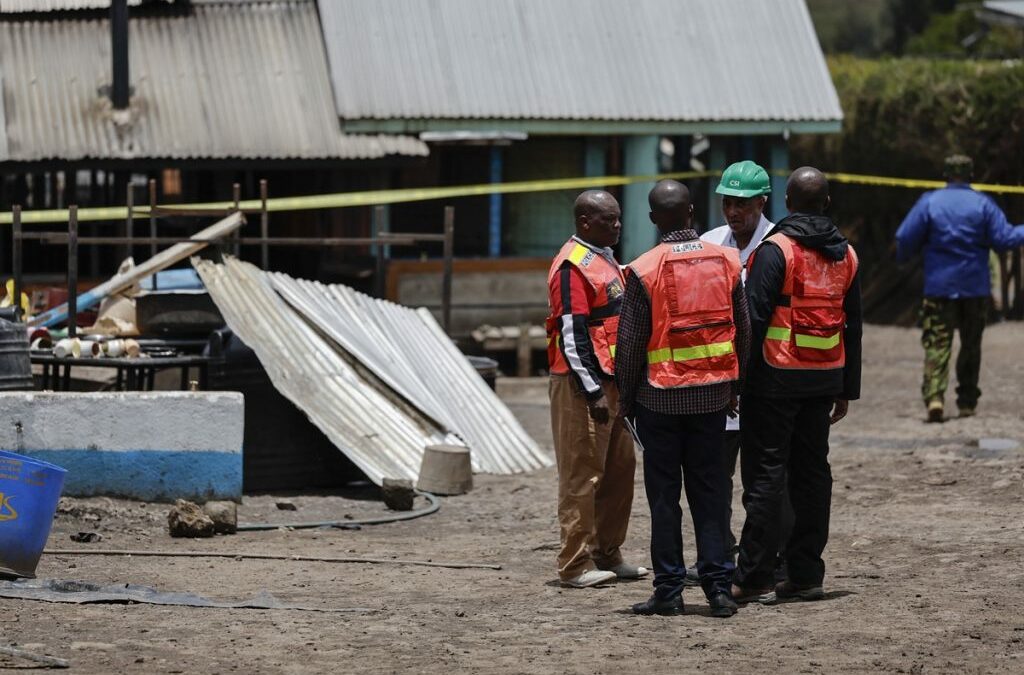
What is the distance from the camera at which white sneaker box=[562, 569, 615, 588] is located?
8281 millimetres

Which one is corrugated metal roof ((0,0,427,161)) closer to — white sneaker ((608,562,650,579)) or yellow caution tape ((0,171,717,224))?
yellow caution tape ((0,171,717,224))

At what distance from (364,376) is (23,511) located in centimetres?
479

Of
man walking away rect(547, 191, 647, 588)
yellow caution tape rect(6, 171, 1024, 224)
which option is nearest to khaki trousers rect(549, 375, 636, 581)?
man walking away rect(547, 191, 647, 588)

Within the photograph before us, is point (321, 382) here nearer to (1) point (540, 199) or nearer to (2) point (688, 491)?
(2) point (688, 491)

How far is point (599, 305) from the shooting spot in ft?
26.8

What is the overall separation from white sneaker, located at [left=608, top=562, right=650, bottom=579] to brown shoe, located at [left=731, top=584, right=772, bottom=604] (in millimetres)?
881

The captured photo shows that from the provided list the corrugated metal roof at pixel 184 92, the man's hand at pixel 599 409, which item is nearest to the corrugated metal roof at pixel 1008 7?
the corrugated metal roof at pixel 184 92

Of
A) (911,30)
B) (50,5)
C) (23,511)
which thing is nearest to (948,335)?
(23,511)

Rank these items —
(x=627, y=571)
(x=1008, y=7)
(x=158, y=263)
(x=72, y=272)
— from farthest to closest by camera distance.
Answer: (x=1008, y=7), (x=158, y=263), (x=72, y=272), (x=627, y=571)

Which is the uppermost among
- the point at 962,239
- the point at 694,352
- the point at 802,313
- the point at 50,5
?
the point at 50,5

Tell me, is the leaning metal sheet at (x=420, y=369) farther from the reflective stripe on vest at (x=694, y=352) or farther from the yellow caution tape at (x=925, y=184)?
the yellow caution tape at (x=925, y=184)

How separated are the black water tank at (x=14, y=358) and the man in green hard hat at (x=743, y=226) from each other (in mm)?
5026

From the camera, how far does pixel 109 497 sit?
10.7 metres

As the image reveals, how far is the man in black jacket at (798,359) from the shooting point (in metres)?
7.48
